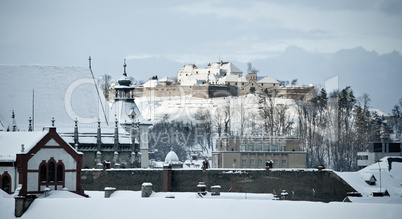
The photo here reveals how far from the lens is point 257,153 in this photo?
378 feet

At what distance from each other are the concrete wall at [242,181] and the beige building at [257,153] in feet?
116

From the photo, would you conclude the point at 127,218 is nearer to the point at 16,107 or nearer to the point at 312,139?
the point at 16,107

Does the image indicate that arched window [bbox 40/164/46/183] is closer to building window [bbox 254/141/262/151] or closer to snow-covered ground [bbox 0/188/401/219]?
snow-covered ground [bbox 0/188/401/219]

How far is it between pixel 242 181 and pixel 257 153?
127 feet

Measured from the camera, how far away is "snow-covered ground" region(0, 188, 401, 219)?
42.3m

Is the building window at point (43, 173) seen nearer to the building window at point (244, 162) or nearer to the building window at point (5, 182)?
the building window at point (5, 182)

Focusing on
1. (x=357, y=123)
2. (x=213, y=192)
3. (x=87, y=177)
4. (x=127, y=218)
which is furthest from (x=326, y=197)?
(x=357, y=123)

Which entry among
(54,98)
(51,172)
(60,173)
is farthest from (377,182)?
(54,98)

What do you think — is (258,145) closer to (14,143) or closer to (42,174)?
(14,143)

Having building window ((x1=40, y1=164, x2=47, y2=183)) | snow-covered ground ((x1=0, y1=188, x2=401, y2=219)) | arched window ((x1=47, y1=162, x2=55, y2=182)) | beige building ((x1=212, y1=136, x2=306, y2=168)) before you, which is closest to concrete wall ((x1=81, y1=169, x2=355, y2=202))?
arched window ((x1=47, y1=162, x2=55, y2=182))

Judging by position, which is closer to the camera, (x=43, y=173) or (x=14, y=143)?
(x=43, y=173)

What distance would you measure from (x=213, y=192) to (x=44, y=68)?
3600 cm

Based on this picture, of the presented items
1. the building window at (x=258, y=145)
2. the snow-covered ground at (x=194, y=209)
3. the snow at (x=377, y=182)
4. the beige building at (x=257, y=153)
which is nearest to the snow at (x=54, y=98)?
the beige building at (x=257, y=153)

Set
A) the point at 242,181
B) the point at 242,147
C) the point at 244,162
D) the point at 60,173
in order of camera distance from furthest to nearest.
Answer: the point at 242,147, the point at 244,162, the point at 242,181, the point at 60,173
